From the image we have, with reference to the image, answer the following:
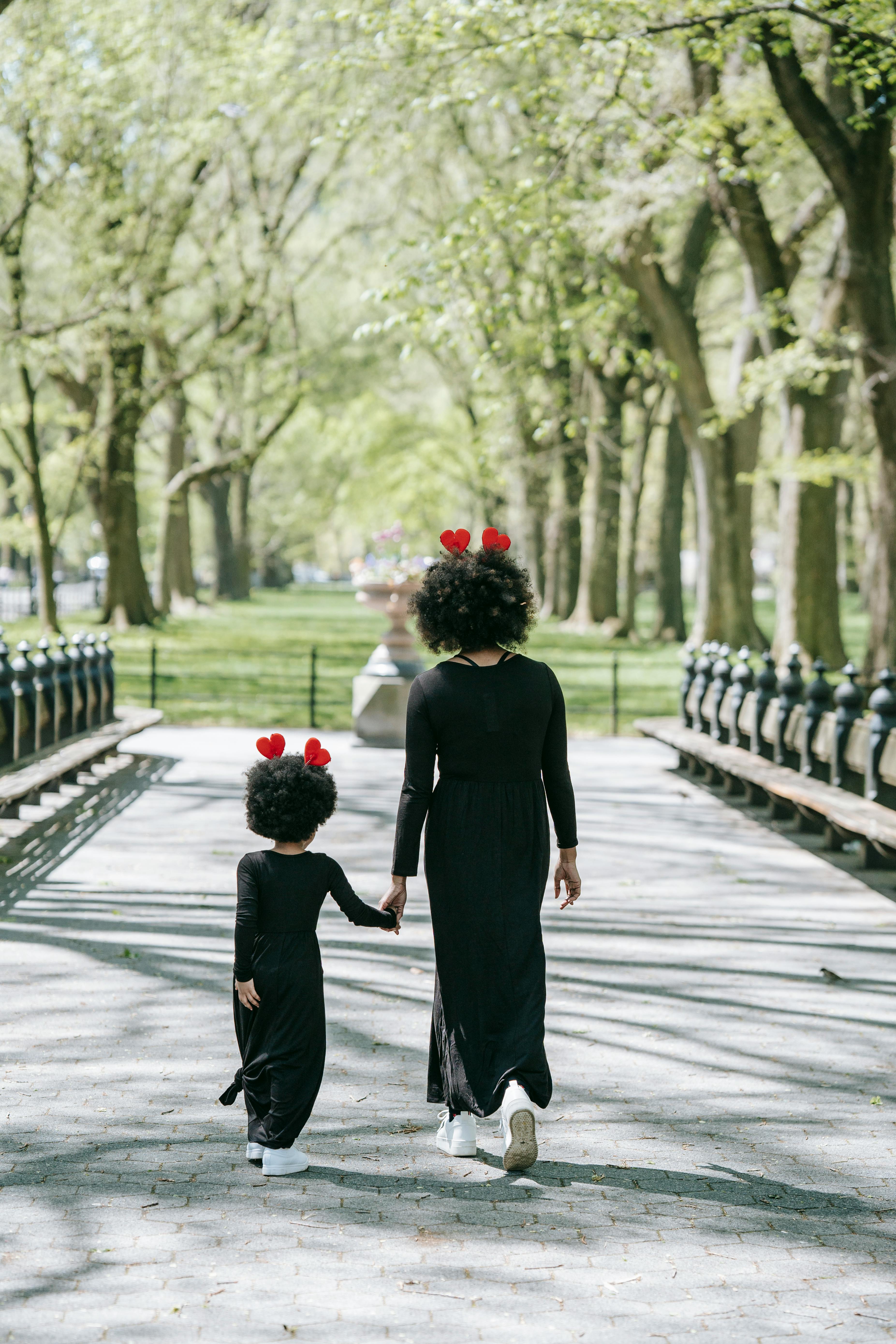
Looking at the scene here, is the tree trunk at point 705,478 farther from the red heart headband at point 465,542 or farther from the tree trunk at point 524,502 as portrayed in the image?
the red heart headband at point 465,542

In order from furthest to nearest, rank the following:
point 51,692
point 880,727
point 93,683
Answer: point 93,683 → point 51,692 → point 880,727

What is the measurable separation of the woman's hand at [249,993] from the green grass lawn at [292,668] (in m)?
13.9

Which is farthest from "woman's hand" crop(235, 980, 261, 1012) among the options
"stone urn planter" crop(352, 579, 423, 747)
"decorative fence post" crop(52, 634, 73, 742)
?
"stone urn planter" crop(352, 579, 423, 747)

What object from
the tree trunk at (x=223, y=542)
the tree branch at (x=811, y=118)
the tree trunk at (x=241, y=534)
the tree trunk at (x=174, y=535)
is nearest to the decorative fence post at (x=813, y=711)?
the tree branch at (x=811, y=118)

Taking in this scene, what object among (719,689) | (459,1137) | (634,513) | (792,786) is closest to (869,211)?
(719,689)

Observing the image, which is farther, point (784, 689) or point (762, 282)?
point (762, 282)

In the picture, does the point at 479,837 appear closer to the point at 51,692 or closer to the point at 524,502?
the point at 51,692

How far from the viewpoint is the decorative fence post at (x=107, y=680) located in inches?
584

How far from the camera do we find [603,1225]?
4.14 m

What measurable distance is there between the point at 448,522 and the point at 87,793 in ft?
201

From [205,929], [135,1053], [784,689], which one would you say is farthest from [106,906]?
[784,689]

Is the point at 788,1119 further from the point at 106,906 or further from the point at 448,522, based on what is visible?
the point at 448,522

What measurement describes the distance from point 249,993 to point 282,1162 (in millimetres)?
501

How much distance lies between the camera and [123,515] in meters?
33.7
